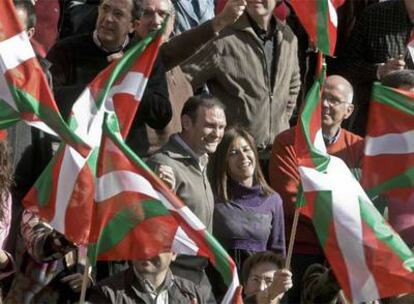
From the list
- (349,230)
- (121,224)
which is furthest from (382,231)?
(121,224)

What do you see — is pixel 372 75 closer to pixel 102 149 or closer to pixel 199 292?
pixel 199 292

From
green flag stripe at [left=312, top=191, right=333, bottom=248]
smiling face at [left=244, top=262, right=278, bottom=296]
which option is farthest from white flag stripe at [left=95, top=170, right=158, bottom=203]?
smiling face at [left=244, top=262, right=278, bottom=296]

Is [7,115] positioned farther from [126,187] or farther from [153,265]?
[153,265]

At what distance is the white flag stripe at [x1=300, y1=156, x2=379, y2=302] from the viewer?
36.2 ft

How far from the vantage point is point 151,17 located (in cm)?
1302

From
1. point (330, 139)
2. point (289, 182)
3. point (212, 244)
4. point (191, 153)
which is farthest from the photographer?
point (330, 139)

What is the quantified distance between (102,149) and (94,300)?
1.04m

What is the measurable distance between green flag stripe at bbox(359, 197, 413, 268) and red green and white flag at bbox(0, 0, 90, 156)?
4.86 ft

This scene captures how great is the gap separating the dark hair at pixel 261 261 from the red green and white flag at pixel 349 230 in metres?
0.83

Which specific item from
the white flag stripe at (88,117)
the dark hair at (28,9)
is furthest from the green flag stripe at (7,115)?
the dark hair at (28,9)

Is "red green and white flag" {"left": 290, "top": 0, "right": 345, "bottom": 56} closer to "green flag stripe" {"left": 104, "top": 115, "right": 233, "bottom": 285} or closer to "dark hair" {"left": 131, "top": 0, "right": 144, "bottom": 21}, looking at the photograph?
"dark hair" {"left": 131, "top": 0, "right": 144, "bottom": 21}

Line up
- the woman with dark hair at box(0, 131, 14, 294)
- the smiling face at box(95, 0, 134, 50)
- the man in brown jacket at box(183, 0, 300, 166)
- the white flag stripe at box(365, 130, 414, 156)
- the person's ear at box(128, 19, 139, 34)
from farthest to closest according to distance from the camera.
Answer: the man in brown jacket at box(183, 0, 300, 166) < the person's ear at box(128, 19, 139, 34) < the smiling face at box(95, 0, 134, 50) < the white flag stripe at box(365, 130, 414, 156) < the woman with dark hair at box(0, 131, 14, 294)

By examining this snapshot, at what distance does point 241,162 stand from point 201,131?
1.21ft

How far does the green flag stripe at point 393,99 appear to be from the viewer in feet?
37.9
